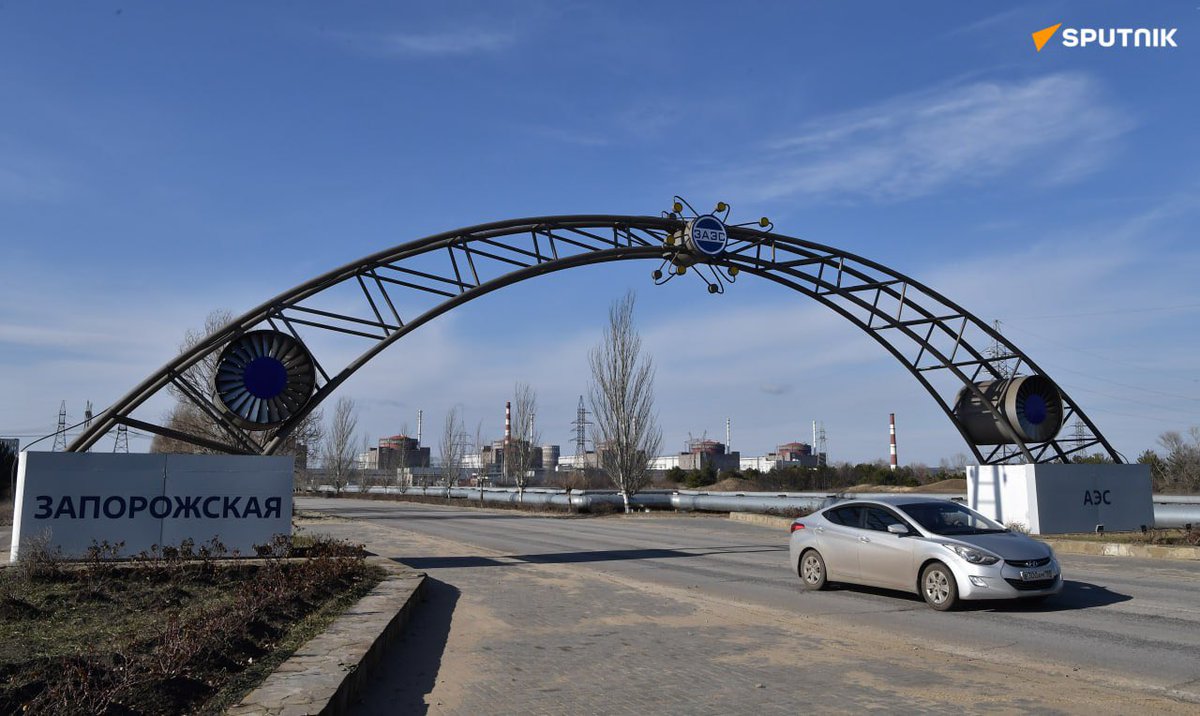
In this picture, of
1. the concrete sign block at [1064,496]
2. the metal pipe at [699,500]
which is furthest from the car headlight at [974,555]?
the metal pipe at [699,500]

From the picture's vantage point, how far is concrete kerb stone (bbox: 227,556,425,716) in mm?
5398

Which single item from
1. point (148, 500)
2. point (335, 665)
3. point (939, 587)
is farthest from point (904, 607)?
point (148, 500)

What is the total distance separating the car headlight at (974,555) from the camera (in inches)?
412

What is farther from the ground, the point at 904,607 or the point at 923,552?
the point at 923,552

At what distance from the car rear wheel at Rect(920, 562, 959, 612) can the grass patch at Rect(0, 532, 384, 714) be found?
7.04m

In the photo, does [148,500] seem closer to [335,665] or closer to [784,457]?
[335,665]

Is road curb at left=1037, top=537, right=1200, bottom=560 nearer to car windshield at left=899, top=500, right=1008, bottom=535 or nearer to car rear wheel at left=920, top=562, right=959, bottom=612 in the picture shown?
car windshield at left=899, top=500, right=1008, bottom=535

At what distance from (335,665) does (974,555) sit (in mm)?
7647

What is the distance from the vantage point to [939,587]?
1086 cm

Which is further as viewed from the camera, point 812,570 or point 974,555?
point 812,570

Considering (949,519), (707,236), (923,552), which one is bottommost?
(923,552)

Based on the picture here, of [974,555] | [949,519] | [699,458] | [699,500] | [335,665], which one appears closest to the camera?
[335,665]

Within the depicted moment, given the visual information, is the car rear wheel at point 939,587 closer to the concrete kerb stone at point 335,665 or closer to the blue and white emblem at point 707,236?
the concrete kerb stone at point 335,665

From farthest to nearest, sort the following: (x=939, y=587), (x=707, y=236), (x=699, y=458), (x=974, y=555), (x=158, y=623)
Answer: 1. (x=699, y=458)
2. (x=707, y=236)
3. (x=939, y=587)
4. (x=974, y=555)
5. (x=158, y=623)
